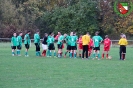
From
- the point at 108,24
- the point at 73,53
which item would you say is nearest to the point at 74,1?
the point at 108,24

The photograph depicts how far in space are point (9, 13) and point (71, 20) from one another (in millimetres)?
9531

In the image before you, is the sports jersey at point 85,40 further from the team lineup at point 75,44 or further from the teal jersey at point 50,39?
the teal jersey at point 50,39

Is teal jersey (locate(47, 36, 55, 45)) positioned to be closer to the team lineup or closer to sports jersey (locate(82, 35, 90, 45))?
Answer: the team lineup

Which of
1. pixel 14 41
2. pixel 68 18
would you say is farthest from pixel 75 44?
pixel 68 18

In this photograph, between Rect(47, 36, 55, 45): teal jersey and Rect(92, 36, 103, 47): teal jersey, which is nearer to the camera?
Rect(92, 36, 103, 47): teal jersey

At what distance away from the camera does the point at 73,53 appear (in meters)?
33.7

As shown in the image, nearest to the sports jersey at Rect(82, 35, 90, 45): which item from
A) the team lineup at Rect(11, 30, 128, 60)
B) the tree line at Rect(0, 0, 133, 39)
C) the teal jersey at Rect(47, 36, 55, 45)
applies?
the team lineup at Rect(11, 30, 128, 60)

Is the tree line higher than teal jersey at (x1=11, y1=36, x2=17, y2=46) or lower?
higher

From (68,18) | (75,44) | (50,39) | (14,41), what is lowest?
(75,44)

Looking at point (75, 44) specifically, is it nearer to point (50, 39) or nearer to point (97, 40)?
point (50, 39)

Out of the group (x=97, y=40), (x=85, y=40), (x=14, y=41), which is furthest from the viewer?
(x=14, y=41)

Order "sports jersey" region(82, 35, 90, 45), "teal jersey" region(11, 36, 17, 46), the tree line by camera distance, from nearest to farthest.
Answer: "sports jersey" region(82, 35, 90, 45) → "teal jersey" region(11, 36, 17, 46) → the tree line

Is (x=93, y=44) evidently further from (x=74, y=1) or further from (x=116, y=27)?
(x=74, y=1)

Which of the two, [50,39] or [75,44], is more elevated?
[50,39]
